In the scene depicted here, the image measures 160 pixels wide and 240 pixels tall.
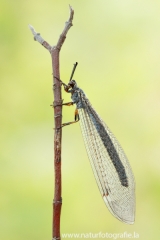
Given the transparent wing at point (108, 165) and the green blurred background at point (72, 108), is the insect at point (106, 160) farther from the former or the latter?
the green blurred background at point (72, 108)

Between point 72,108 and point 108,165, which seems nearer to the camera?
point 108,165

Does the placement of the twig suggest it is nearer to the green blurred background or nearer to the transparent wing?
the transparent wing

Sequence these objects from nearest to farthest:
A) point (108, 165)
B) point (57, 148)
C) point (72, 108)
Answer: point (57, 148) < point (108, 165) < point (72, 108)

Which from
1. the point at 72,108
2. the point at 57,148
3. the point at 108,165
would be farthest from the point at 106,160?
the point at 72,108

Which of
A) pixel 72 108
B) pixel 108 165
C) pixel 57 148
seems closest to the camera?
pixel 57 148

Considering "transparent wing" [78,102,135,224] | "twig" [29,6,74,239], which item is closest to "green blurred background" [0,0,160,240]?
"transparent wing" [78,102,135,224]

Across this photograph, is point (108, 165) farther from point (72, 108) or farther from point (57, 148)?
point (72, 108)

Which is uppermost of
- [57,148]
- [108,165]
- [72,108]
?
[72,108]
